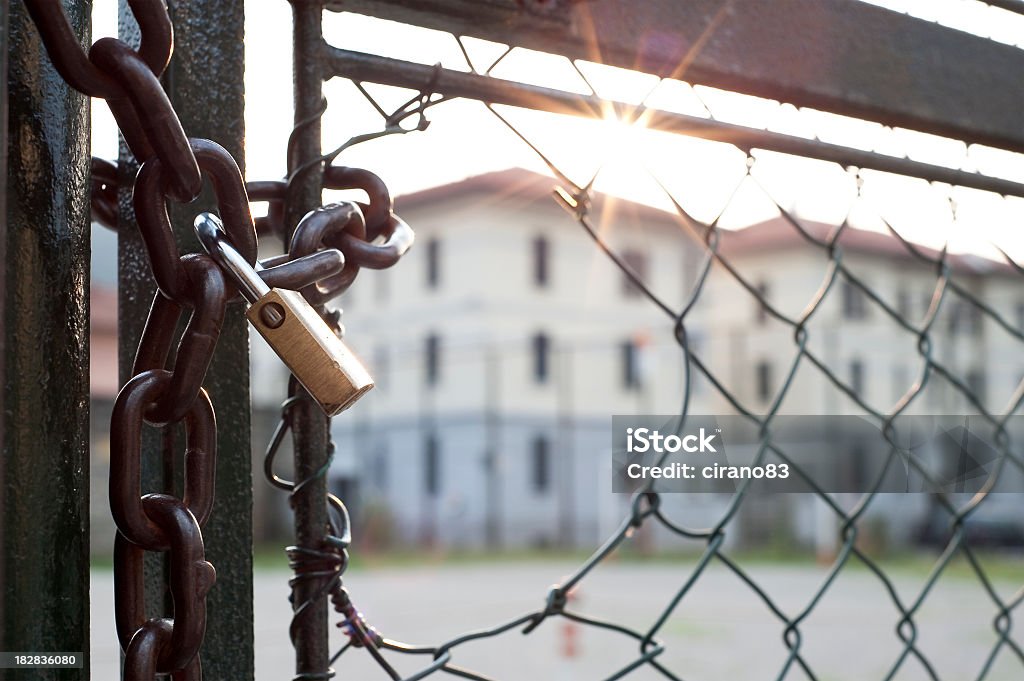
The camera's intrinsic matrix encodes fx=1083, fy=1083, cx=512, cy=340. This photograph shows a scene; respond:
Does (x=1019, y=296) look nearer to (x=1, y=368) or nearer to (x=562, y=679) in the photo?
(x=562, y=679)

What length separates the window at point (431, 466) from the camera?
1620 centimetres

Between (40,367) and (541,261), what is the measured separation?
16.9 m

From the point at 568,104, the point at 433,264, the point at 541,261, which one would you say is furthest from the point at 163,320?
the point at 541,261

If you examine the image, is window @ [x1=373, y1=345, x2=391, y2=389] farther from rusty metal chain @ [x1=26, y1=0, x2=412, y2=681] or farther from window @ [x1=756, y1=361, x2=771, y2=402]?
rusty metal chain @ [x1=26, y1=0, x2=412, y2=681]

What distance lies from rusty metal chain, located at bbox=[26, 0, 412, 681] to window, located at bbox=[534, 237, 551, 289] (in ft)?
54.9

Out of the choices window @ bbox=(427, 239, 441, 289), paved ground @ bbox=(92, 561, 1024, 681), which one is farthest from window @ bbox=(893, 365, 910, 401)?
window @ bbox=(427, 239, 441, 289)

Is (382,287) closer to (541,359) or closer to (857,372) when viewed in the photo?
(541,359)

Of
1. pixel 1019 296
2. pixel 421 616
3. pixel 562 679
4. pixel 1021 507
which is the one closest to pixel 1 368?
pixel 562 679

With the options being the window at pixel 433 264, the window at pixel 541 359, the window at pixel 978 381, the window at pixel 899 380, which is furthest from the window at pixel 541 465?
the window at pixel 978 381

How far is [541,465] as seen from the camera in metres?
16.8

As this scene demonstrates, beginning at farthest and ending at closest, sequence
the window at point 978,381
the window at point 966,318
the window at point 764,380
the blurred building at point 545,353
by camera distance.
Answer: the window at point 764,380
the window at point 978,381
the window at point 966,318
the blurred building at point 545,353

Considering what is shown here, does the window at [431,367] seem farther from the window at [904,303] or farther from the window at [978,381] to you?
the window at [978,381]

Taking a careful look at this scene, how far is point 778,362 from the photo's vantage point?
18219 mm

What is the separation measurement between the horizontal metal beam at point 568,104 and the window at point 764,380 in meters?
17.7
